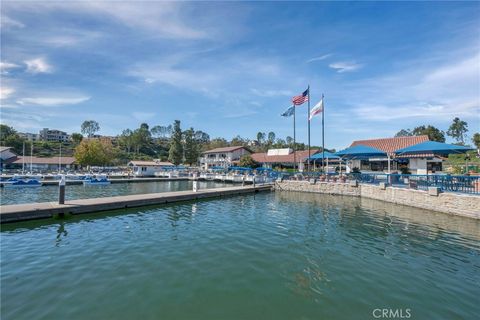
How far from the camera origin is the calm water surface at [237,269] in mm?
5746

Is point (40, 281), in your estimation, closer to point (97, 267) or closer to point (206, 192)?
point (97, 267)

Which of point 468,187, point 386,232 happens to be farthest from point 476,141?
point 386,232

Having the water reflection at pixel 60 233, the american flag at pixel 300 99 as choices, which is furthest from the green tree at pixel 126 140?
the water reflection at pixel 60 233

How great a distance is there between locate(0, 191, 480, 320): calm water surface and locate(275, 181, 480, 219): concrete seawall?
1.34m

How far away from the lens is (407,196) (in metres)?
18.9

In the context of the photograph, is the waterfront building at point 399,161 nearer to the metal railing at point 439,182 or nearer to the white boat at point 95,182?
the metal railing at point 439,182

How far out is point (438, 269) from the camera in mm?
7914

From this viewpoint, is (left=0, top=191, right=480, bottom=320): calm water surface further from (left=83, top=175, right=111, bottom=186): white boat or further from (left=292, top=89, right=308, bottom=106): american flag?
(left=83, top=175, right=111, bottom=186): white boat

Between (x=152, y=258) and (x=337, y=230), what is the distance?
28.7ft

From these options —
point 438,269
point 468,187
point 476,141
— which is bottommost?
point 438,269

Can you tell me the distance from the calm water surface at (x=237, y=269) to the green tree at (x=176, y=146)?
2510 inches

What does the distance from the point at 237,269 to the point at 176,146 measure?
72.4 meters

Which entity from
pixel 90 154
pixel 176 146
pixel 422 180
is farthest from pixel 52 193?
pixel 176 146

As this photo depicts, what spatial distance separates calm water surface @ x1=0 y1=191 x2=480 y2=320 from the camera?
18.9 feet
